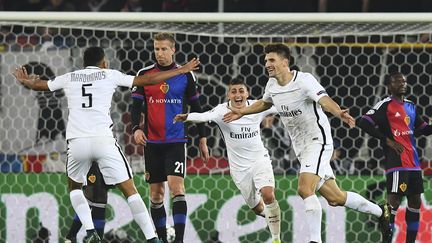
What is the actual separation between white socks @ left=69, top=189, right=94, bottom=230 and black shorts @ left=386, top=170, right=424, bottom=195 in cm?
277

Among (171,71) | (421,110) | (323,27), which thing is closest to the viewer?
(171,71)

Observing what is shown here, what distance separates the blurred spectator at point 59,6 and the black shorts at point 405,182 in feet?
15.8

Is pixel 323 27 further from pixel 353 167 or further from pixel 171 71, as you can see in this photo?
pixel 171 71

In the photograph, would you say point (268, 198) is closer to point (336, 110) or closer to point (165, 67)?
point (165, 67)

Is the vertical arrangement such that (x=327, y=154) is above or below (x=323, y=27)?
below

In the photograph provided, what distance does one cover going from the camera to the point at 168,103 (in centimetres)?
943

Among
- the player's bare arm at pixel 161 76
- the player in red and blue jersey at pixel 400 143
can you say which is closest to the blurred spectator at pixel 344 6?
the player in red and blue jersey at pixel 400 143

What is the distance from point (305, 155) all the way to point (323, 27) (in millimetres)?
2110

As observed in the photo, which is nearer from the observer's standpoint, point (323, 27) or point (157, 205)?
point (157, 205)

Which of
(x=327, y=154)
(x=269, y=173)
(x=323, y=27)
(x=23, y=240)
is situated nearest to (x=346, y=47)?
(x=323, y=27)

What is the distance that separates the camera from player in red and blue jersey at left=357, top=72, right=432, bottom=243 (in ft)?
32.7

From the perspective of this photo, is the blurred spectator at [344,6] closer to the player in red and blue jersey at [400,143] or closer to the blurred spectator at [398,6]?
the blurred spectator at [398,6]

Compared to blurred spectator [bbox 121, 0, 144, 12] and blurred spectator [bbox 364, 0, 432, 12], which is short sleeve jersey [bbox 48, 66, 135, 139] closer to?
blurred spectator [bbox 121, 0, 144, 12]

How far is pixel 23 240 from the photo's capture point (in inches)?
417
